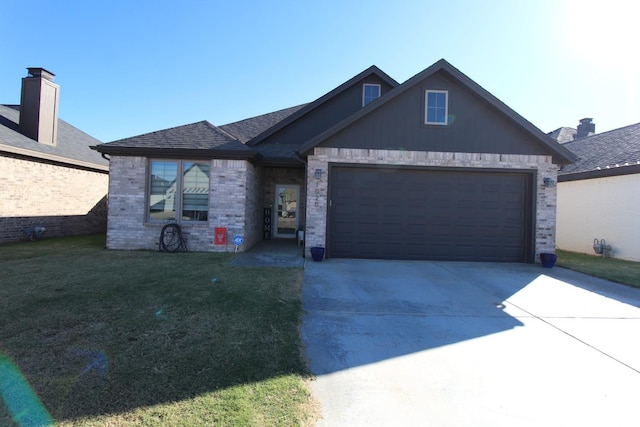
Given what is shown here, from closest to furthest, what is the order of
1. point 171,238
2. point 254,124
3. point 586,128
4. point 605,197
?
point 171,238
point 605,197
point 254,124
point 586,128

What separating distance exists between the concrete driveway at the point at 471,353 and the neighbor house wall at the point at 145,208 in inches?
163

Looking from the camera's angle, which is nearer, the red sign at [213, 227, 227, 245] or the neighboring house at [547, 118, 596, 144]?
the red sign at [213, 227, 227, 245]

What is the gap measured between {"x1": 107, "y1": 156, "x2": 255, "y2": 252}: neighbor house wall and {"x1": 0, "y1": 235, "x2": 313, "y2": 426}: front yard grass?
125 inches

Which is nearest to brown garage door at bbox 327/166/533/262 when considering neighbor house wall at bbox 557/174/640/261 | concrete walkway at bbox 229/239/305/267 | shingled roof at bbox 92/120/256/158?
concrete walkway at bbox 229/239/305/267

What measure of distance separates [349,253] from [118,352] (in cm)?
684

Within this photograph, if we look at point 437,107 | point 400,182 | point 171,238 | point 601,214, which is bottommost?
point 171,238

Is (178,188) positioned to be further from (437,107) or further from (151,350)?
(437,107)

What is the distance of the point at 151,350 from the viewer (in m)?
3.54

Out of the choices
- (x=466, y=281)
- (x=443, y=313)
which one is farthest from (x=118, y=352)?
(x=466, y=281)

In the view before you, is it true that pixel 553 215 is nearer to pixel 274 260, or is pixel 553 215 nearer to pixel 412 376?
pixel 274 260

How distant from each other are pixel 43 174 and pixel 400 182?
41.3 ft

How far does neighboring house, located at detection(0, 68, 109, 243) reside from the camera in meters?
11.1

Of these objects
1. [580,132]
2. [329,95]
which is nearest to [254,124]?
[329,95]

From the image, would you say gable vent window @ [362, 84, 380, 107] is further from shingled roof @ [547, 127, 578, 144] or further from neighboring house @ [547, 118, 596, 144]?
shingled roof @ [547, 127, 578, 144]
